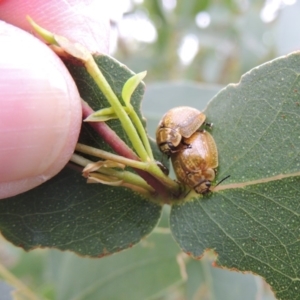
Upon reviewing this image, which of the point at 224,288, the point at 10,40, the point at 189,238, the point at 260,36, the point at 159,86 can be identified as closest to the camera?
the point at 10,40

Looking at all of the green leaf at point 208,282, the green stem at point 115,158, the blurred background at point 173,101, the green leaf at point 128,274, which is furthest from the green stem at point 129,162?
the green leaf at point 208,282

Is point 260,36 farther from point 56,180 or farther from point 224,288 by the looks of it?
point 56,180

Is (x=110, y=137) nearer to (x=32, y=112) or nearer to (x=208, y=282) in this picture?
(x=32, y=112)

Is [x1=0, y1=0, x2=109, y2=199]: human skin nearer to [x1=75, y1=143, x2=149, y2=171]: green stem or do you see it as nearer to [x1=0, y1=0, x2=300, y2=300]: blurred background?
[x1=75, y1=143, x2=149, y2=171]: green stem

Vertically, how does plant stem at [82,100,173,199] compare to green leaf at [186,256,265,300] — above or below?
above

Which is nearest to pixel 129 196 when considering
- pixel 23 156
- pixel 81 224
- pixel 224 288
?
pixel 81 224

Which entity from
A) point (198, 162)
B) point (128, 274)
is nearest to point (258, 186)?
point (198, 162)

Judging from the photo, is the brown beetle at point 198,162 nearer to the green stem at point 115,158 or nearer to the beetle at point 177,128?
the beetle at point 177,128

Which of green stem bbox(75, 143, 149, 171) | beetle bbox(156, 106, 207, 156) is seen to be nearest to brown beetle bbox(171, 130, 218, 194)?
beetle bbox(156, 106, 207, 156)
